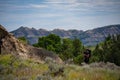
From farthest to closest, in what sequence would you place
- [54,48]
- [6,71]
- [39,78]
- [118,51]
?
[54,48] → [118,51] → [6,71] → [39,78]

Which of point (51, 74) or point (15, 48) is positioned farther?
point (15, 48)

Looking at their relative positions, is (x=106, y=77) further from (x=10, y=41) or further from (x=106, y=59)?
(x=106, y=59)

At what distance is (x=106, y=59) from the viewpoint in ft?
184

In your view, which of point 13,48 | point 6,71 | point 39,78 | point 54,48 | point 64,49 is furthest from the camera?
point 64,49

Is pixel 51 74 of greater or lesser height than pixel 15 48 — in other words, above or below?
above

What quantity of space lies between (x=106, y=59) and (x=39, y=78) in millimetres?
48977

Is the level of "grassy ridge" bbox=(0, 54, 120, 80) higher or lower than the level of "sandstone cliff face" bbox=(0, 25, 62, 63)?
higher

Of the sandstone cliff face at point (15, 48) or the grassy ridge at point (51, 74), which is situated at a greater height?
the grassy ridge at point (51, 74)

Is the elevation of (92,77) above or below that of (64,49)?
above

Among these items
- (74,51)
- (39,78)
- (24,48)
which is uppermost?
(39,78)

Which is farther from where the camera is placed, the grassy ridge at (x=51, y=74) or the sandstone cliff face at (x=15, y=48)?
the sandstone cliff face at (x=15, y=48)

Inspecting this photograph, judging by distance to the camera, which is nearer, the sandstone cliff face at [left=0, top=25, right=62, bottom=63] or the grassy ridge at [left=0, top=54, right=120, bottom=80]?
the grassy ridge at [left=0, top=54, right=120, bottom=80]

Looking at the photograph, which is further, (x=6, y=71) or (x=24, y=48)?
(x=24, y=48)

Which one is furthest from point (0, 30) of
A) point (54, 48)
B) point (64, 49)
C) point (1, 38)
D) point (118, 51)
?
point (64, 49)
